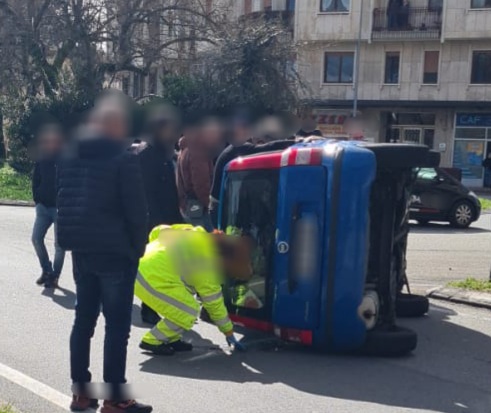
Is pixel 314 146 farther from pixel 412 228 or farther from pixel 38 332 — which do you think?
pixel 412 228

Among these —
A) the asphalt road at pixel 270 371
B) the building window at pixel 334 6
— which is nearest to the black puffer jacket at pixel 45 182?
the asphalt road at pixel 270 371

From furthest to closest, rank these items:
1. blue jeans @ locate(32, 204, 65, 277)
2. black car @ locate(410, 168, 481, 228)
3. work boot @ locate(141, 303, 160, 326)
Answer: black car @ locate(410, 168, 481, 228) → blue jeans @ locate(32, 204, 65, 277) → work boot @ locate(141, 303, 160, 326)

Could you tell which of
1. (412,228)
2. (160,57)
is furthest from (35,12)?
(412,228)

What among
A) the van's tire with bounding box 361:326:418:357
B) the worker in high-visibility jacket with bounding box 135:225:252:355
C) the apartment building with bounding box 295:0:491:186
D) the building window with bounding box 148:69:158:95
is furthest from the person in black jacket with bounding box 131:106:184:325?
the apartment building with bounding box 295:0:491:186

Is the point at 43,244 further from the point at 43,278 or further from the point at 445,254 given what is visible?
the point at 445,254

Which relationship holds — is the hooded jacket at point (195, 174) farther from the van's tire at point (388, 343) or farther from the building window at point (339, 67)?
the building window at point (339, 67)

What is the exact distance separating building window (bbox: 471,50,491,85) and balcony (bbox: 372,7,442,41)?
2067 millimetres

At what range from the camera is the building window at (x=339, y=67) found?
4003 centimetres

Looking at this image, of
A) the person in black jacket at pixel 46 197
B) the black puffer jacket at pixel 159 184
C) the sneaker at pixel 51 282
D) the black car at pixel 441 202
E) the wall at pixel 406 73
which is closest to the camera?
the black puffer jacket at pixel 159 184

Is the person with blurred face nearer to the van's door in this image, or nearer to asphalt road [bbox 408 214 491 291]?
the van's door

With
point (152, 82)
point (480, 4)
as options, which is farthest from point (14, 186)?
point (480, 4)

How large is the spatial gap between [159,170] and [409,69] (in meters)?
33.3

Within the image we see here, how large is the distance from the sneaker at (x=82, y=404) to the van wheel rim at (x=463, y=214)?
1462 cm

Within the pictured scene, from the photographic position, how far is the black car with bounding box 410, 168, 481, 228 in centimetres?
1845
